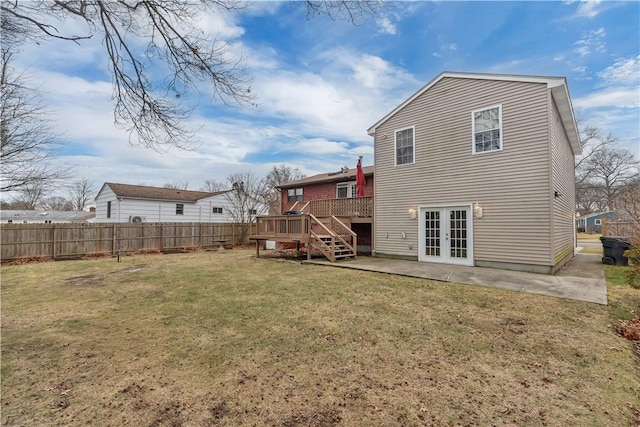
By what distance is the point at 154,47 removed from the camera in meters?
4.67

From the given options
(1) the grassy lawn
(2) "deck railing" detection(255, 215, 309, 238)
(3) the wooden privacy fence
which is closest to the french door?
(1) the grassy lawn

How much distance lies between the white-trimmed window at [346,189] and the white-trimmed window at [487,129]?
7.10m

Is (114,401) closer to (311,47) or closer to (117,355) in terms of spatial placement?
(117,355)

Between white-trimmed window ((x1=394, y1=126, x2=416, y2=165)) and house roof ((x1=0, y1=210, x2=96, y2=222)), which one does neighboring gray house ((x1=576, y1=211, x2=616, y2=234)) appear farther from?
house roof ((x1=0, y1=210, x2=96, y2=222))

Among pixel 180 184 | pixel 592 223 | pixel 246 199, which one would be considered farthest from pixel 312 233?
pixel 592 223

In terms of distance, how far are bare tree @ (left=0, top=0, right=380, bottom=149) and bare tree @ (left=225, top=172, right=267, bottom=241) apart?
18.8m

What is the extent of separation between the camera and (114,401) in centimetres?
271

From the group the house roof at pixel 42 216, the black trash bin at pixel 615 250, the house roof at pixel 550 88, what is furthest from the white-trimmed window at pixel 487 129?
the house roof at pixel 42 216

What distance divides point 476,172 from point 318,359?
27.9 ft

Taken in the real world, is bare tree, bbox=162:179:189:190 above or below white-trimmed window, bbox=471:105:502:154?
above

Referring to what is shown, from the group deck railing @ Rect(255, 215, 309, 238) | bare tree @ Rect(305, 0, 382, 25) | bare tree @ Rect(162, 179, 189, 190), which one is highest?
bare tree @ Rect(162, 179, 189, 190)

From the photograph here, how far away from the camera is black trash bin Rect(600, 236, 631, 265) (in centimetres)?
990

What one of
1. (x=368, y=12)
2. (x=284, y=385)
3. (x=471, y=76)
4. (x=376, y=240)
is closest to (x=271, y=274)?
(x=376, y=240)

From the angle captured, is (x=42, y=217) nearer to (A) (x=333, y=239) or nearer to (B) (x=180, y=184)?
(B) (x=180, y=184)
